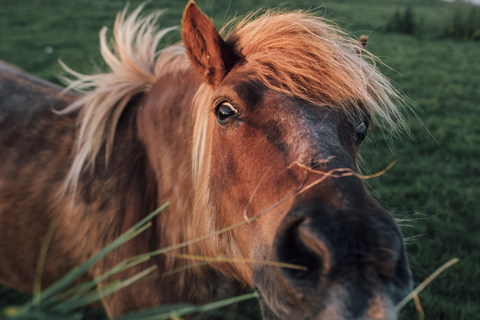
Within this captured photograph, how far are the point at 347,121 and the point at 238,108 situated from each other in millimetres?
550

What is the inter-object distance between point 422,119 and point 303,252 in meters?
6.28

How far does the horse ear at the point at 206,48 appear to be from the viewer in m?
1.82

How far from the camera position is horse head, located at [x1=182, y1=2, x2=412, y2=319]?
3.46 feet

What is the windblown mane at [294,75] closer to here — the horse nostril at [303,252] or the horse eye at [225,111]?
the horse eye at [225,111]

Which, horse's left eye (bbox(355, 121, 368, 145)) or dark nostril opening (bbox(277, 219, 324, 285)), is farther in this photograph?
horse's left eye (bbox(355, 121, 368, 145))

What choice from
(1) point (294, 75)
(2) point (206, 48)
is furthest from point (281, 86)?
(2) point (206, 48)

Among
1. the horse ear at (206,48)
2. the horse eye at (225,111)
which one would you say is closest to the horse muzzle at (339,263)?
the horse eye at (225,111)

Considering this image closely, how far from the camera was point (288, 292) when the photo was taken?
1.15 metres

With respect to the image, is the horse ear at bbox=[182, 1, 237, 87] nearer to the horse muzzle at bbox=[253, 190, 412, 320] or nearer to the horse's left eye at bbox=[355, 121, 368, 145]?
the horse's left eye at bbox=[355, 121, 368, 145]

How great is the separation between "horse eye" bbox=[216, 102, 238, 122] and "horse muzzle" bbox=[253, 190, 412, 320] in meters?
0.67

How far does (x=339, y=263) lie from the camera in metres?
1.04

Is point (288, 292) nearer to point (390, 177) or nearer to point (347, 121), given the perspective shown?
point (347, 121)

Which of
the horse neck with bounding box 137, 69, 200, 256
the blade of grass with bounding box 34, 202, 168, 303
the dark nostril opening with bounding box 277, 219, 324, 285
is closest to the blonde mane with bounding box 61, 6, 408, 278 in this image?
the horse neck with bounding box 137, 69, 200, 256

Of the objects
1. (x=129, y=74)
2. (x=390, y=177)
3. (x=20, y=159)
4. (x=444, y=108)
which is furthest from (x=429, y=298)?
(x=444, y=108)
